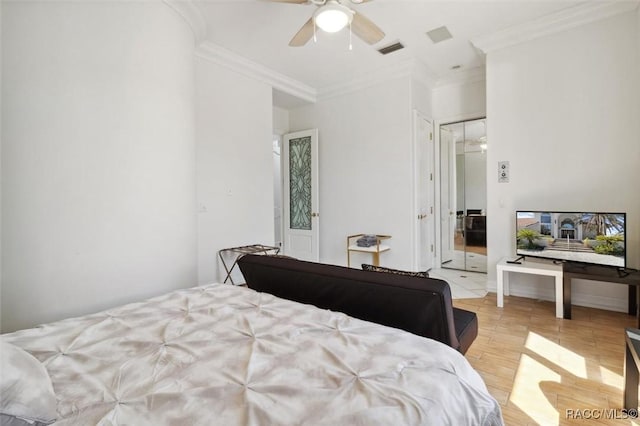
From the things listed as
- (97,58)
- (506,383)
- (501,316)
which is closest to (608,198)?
(501,316)

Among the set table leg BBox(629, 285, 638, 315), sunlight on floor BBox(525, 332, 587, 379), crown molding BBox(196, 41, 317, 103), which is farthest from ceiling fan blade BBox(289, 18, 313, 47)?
table leg BBox(629, 285, 638, 315)

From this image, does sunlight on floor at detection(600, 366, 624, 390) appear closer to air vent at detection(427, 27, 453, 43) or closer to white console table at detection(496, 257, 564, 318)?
white console table at detection(496, 257, 564, 318)

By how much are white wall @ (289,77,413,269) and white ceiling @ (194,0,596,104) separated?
50 centimetres

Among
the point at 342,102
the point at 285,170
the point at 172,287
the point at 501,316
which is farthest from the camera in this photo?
the point at 285,170

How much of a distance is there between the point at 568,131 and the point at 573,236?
110 cm

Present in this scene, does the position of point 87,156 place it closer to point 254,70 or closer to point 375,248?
point 254,70

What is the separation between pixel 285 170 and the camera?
220 inches

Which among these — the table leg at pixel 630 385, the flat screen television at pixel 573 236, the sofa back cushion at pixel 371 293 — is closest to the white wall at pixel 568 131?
the flat screen television at pixel 573 236

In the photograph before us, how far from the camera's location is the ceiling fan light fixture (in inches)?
86.1

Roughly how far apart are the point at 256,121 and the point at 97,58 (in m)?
2.20

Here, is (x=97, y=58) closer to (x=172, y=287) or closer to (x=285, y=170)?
(x=172, y=287)

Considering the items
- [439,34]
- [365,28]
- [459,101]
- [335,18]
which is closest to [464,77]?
[459,101]

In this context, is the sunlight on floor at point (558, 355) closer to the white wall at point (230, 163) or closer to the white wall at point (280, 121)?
the white wall at point (230, 163)

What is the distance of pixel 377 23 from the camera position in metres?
3.20
